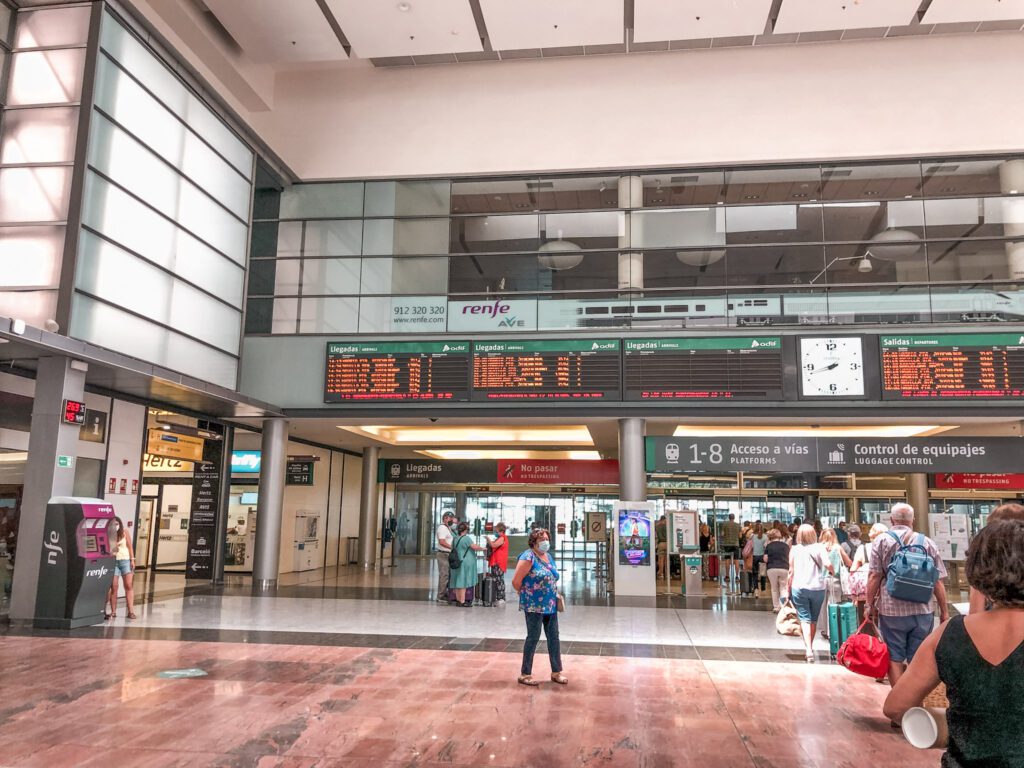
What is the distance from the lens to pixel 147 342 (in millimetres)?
11422

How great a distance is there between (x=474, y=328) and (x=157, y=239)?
18.2ft

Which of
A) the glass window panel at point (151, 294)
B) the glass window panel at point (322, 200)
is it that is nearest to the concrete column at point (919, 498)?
the glass window panel at point (322, 200)

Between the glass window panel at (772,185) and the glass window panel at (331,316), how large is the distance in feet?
25.7

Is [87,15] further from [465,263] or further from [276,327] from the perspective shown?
[465,263]

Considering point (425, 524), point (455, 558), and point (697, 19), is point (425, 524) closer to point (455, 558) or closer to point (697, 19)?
point (455, 558)

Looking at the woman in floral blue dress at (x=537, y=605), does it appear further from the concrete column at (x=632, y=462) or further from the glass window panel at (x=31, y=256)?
the glass window panel at (x=31, y=256)

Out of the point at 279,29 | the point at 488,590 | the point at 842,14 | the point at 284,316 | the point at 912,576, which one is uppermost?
the point at 842,14

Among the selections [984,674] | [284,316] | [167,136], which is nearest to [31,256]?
[167,136]

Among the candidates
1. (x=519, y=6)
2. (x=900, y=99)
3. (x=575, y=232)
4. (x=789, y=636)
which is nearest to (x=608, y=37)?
(x=519, y=6)

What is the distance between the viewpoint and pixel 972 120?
14.1 m

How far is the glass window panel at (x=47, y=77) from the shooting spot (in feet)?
33.5

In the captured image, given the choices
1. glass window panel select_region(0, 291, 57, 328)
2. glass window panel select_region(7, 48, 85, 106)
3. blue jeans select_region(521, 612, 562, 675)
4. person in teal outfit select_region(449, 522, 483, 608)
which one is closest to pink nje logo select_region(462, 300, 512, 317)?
person in teal outfit select_region(449, 522, 483, 608)

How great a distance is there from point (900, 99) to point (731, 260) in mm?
8197

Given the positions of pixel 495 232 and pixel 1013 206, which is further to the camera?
pixel 495 232
